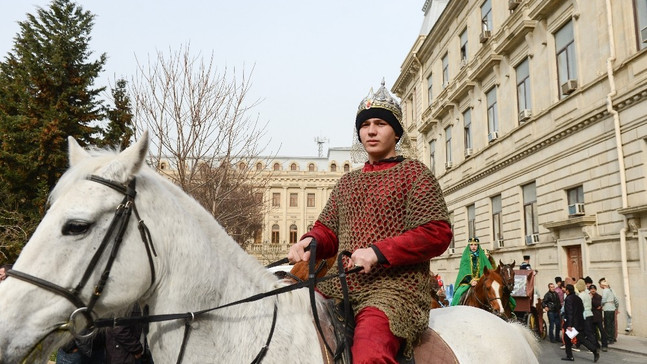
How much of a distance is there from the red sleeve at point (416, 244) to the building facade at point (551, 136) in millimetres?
13816

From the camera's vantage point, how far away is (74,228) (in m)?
2.02

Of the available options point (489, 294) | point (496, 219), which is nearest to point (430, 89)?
point (496, 219)

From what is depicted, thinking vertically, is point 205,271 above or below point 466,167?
below

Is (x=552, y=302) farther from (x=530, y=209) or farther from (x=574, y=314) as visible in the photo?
(x=530, y=209)

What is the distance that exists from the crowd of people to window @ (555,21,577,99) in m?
7.38

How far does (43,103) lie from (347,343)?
20.0 m

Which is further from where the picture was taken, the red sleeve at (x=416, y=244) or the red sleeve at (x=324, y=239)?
the red sleeve at (x=324, y=239)

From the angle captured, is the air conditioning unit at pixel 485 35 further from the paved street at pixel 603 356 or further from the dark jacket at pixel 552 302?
the paved street at pixel 603 356

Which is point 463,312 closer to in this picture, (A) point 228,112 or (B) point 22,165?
(A) point 228,112

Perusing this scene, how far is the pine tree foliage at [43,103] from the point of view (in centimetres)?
1758

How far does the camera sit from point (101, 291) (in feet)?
6.68

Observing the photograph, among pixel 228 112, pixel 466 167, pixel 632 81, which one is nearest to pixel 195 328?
pixel 228 112

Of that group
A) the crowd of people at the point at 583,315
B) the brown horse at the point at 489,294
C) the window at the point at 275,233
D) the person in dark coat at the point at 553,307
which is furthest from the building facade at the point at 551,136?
the window at the point at 275,233

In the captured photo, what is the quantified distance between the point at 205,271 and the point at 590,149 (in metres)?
17.1
